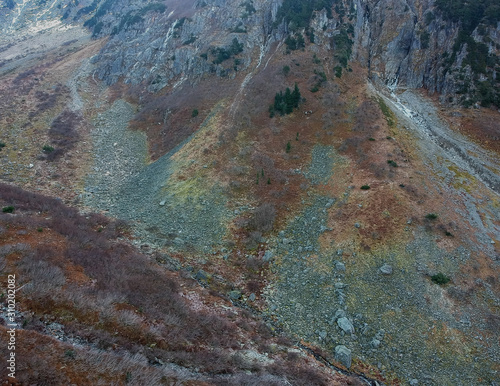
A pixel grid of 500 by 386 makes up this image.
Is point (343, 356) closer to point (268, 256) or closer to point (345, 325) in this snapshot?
point (345, 325)

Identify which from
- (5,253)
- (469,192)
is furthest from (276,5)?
(5,253)

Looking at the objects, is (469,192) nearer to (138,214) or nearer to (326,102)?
(326,102)

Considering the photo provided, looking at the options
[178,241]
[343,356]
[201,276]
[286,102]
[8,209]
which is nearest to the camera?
[343,356]

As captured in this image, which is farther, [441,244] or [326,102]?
[326,102]

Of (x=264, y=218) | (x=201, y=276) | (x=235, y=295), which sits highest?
(x=264, y=218)

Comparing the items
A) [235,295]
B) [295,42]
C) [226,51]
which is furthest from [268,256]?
[226,51]
